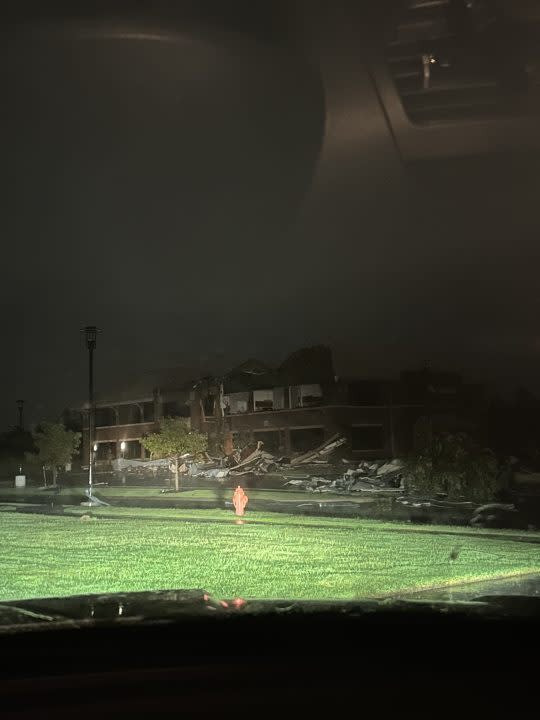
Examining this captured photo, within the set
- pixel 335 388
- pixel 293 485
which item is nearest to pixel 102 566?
pixel 293 485

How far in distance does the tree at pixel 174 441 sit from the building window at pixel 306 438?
7.61 meters

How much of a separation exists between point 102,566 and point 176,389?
92.1 feet

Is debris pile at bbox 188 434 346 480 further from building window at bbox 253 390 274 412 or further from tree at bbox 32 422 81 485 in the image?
tree at bbox 32 422 81 485

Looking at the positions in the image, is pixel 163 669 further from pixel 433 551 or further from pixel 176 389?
pixel 176 389

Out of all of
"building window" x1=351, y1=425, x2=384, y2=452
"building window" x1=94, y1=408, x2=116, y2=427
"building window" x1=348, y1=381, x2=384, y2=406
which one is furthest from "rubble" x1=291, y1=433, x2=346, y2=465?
"building window" x1=94, y1=408, x2=116, y2=427

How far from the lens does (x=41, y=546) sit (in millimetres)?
13992

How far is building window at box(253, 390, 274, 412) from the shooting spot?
137 feet

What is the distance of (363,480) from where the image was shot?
30.8 metres

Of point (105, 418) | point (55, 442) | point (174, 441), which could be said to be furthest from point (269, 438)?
point (55, 442)

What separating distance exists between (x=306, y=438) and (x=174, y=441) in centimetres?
975

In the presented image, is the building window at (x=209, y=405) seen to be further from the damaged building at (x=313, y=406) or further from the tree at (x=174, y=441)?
the tree at (x=174, y=441)

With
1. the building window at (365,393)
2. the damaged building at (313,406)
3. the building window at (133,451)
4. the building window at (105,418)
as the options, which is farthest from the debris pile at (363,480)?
the building window at (105,418)

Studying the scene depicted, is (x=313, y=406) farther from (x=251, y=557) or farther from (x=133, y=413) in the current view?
(x=251, y=557)

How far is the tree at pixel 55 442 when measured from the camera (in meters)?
37.0
